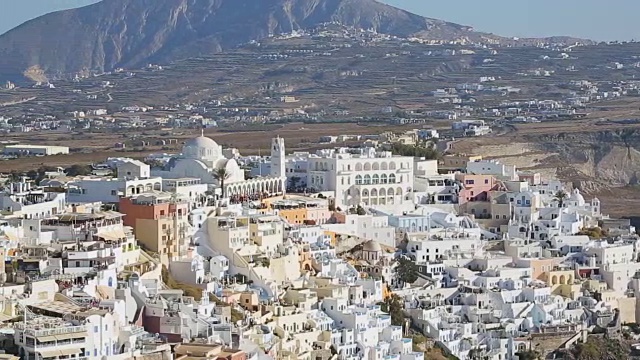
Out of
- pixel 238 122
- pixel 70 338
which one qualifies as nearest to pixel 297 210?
pixel 70 338

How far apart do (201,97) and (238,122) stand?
1090 inches

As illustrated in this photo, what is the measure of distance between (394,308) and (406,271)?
10.1ft

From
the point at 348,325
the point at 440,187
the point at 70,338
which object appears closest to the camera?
the point at 70,338

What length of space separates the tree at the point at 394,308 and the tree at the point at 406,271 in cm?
198

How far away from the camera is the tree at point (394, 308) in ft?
115

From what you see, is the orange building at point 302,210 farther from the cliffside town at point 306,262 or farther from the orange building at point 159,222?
the orange building at point 159,222

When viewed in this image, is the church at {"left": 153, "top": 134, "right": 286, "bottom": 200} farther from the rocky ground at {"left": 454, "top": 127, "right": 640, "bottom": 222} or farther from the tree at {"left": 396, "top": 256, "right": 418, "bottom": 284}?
the rocky ground at {"left": 454, "top": 127, "right": 640, "bottom": 222}

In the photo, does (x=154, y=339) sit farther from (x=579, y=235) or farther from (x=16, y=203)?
(x=579, y=235)

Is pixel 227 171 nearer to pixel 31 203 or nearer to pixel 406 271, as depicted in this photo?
pixel 406 271

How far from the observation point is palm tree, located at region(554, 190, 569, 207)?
46144 millimetres

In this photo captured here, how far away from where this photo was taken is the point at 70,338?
25.1 metres

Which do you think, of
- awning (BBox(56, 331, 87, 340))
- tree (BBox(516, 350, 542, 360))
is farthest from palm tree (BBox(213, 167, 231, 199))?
awning (BBox(56, 331, 87, 340))

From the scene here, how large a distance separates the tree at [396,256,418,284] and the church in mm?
5105

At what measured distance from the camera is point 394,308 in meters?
35.6
